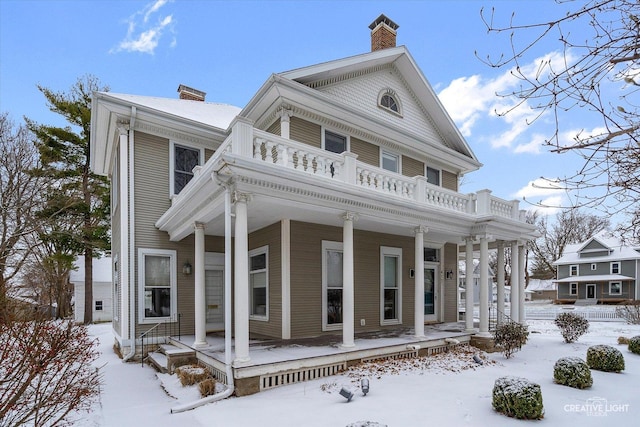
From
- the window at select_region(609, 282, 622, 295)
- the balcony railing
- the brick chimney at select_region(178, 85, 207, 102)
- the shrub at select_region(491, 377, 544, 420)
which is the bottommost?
the window at select_region(609, 282, 622, 295)

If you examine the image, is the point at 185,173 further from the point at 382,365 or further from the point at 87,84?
the point at 87,84

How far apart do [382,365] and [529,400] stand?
3263 mm

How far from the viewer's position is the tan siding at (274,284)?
9.26m

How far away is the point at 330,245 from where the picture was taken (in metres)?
10.1

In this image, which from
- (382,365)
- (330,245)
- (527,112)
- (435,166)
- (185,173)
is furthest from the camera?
(435,166)

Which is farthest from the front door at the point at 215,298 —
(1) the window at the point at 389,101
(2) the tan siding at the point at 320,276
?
(1) the window at the point at 389,101

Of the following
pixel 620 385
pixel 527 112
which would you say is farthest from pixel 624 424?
pixel 527 112

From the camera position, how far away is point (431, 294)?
13391 mm

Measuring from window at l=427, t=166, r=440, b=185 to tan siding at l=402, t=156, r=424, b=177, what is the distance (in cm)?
52

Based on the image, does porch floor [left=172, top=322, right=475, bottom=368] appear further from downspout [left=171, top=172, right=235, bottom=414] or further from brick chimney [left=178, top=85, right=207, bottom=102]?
brick chimney [left=178, top=85, right=207, bottom=102]

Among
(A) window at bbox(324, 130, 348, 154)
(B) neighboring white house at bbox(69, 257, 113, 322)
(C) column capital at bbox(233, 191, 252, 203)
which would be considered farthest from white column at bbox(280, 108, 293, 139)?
(B) neighboring white house at bbox(69, 257, 113, 322)

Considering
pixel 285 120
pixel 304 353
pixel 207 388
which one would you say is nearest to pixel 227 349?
pixel 207 388

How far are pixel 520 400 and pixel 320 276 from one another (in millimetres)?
5503

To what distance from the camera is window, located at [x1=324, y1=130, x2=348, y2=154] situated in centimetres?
1073
